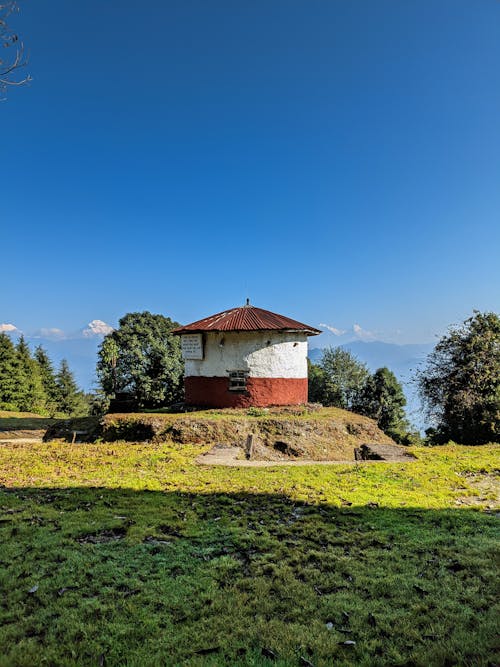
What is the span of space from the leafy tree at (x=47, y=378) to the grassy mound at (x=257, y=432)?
37109 mm

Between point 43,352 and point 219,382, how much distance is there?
4298 centimetres

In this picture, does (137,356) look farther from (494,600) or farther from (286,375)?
(494,600)

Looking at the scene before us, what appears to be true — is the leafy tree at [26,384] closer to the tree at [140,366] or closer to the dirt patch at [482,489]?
the tree at [140,366]

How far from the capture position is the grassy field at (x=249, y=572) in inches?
116

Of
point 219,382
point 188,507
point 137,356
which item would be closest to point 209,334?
point 219,382

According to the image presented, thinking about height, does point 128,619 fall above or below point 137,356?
below

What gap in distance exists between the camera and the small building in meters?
15.9

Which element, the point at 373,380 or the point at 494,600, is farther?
the point at 373,380

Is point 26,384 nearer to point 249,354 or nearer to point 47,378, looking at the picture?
point 47,378

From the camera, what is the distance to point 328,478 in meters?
8.15

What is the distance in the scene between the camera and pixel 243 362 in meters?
15.9

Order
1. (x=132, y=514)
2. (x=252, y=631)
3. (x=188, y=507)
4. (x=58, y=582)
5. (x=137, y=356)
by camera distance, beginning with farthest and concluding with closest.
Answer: (x=137, y=356), (x=188, y=507), (x=132, y=514), (x=58, y=582), (x=252, y=631)

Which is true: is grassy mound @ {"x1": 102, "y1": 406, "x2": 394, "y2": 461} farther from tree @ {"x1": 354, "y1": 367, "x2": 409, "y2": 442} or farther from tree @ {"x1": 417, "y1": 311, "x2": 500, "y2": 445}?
tree @ {"x1": 354, "y1": 367, "x2": 409, "y2": 442}

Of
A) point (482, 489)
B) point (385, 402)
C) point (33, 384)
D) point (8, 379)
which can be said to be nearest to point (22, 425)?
point (482, 489)
